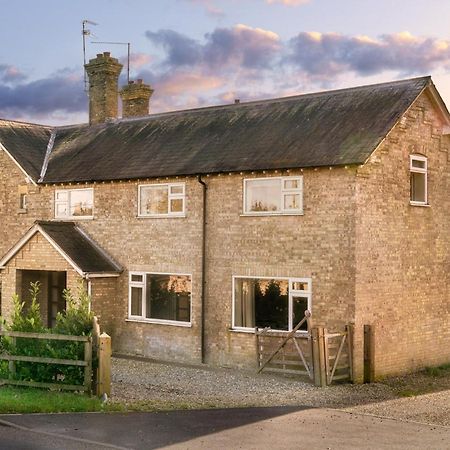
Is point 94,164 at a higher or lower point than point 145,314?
higher

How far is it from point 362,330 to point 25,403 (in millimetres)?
9182

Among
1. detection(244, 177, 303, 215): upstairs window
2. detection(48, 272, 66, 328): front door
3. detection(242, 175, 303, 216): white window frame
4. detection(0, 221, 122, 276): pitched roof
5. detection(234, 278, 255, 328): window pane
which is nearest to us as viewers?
detection(242, 175, 303, 216): white window frame

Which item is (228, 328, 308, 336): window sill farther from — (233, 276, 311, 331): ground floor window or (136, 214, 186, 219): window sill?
(136, 214, 186, 219): window sill

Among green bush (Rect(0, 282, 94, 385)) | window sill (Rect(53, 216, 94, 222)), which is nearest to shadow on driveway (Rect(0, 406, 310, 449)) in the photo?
green bush (Rect(0, 282, 94, 385))

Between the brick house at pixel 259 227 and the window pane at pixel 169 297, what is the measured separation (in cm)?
4

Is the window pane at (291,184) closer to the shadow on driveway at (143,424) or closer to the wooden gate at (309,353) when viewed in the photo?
the wooden gate at (309,353)

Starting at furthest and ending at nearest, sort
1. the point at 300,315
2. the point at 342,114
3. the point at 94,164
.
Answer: the point at 94,164 < the point at 342,114 < the point at 300,315

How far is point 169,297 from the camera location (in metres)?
24.9

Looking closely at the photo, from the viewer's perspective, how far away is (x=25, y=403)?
15797mm

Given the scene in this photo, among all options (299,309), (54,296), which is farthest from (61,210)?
(299,309)

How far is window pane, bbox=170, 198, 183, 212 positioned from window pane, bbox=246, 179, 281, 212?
100 inches

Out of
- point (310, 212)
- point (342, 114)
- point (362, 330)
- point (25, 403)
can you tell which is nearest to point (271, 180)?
point (310, 212)

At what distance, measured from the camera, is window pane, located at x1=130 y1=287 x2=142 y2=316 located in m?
25.7

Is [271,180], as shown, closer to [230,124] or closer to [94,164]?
[230,124]
